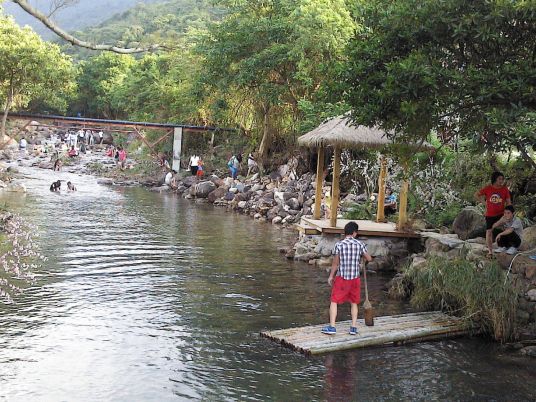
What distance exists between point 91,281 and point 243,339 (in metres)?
4.26

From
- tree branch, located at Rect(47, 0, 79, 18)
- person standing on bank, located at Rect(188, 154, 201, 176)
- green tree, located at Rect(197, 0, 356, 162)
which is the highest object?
green tree, located at Rect(197, 0, 356, 162)

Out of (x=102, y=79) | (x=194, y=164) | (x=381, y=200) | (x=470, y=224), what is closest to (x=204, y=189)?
(x=194, y=164)

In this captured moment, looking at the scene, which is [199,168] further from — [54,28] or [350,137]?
[54,28]

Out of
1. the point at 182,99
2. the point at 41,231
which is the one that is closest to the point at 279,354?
the point at 41,231

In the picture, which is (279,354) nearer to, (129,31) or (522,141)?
(522,141)

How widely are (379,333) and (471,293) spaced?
164 centimetres

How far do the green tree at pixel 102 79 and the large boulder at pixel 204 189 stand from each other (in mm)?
34805

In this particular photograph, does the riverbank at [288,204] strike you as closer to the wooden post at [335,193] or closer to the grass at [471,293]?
the grass at [471,293]

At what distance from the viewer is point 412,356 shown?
880 centimetres

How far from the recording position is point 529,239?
1109 centimetres

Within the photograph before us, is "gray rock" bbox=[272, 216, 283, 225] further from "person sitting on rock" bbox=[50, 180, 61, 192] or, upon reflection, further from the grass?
the grass

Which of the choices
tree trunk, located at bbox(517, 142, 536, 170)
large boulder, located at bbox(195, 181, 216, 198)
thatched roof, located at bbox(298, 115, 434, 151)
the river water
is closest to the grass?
the river water

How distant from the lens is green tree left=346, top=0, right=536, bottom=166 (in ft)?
27.0

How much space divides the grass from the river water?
15.6 inches
